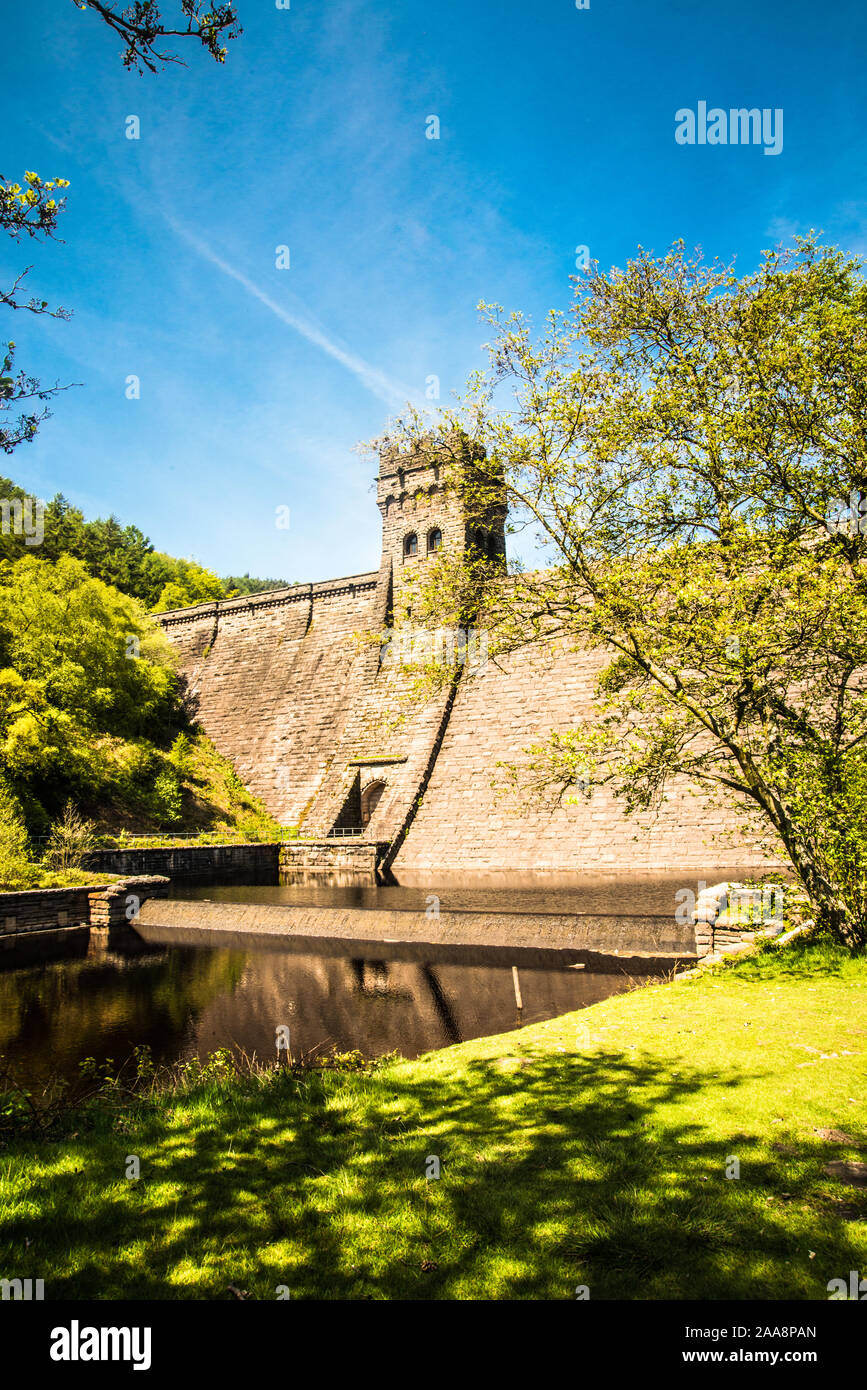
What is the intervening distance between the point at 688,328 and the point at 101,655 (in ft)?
99.3

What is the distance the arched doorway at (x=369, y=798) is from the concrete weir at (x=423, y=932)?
12.7 meters

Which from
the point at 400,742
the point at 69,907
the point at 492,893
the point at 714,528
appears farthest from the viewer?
the point at 400,742

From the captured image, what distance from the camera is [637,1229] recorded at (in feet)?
11.9

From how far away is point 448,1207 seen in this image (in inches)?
157

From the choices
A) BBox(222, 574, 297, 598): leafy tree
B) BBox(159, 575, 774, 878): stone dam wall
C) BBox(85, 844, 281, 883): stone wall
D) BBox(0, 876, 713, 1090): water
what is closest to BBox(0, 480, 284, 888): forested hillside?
BBox(85, 844, 281, 883): stone wall

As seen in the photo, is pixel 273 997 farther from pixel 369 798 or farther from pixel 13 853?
pixel 369 798

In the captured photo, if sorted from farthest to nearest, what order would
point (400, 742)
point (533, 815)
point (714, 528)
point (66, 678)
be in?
1. point (400, 742)
2. point (66, 678)
3. point (533, 815)
4. point (714, 528)

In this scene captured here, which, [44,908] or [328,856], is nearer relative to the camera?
[44,908]

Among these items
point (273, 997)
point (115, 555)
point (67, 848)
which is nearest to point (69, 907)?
point (67, 848)

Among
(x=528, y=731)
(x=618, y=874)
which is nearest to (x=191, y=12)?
(x=618, y=874)

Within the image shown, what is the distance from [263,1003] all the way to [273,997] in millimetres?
343

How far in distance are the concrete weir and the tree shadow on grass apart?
8.30 m

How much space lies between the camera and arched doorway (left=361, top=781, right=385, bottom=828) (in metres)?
31.9
